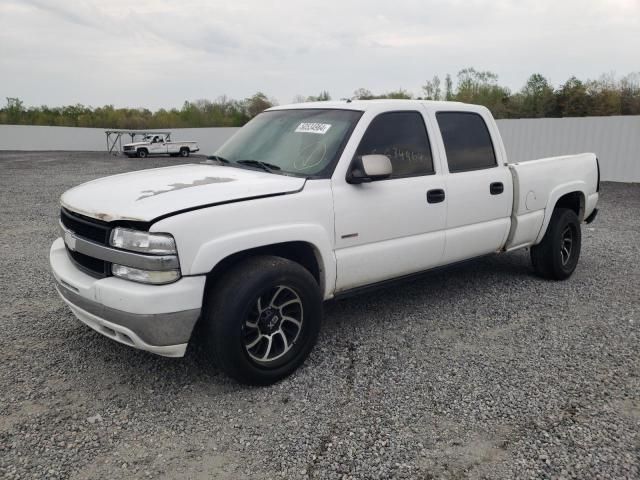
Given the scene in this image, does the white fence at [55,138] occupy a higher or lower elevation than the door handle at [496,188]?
higher

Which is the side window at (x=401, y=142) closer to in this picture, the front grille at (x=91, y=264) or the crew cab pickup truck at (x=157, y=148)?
the front grille at (x=91, y=264)

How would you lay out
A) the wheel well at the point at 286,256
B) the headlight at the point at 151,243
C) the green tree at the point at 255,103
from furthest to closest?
the green tree at the point at 255,103 → the wheel well at the point at 286,256 → the headlight at the point at 151,243

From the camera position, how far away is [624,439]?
2.77 meters

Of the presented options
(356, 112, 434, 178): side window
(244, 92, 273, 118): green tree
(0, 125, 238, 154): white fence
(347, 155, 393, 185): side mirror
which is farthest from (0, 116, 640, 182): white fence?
(244, 92, 273, 118): green tree

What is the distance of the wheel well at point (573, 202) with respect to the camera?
5.78m

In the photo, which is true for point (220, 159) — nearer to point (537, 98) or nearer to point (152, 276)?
point (152, 276)

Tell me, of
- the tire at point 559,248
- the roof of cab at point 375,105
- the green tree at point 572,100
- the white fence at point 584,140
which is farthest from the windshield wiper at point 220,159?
the green tree at point 572,100

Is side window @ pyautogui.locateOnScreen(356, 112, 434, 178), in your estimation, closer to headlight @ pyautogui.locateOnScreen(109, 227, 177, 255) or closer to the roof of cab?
A: the roof of cab

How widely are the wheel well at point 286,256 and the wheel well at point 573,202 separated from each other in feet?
11.3

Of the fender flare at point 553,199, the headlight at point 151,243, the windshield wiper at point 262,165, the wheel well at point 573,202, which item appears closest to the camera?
the headlight at point 151,243

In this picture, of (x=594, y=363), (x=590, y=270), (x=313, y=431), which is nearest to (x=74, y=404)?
(x=313, y=431)

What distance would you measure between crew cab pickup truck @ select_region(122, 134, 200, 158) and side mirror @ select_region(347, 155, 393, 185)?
2876 cm

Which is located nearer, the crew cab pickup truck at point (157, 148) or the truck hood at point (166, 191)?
the truck hood at point (166, 191)

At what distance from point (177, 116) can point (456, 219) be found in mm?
67477
